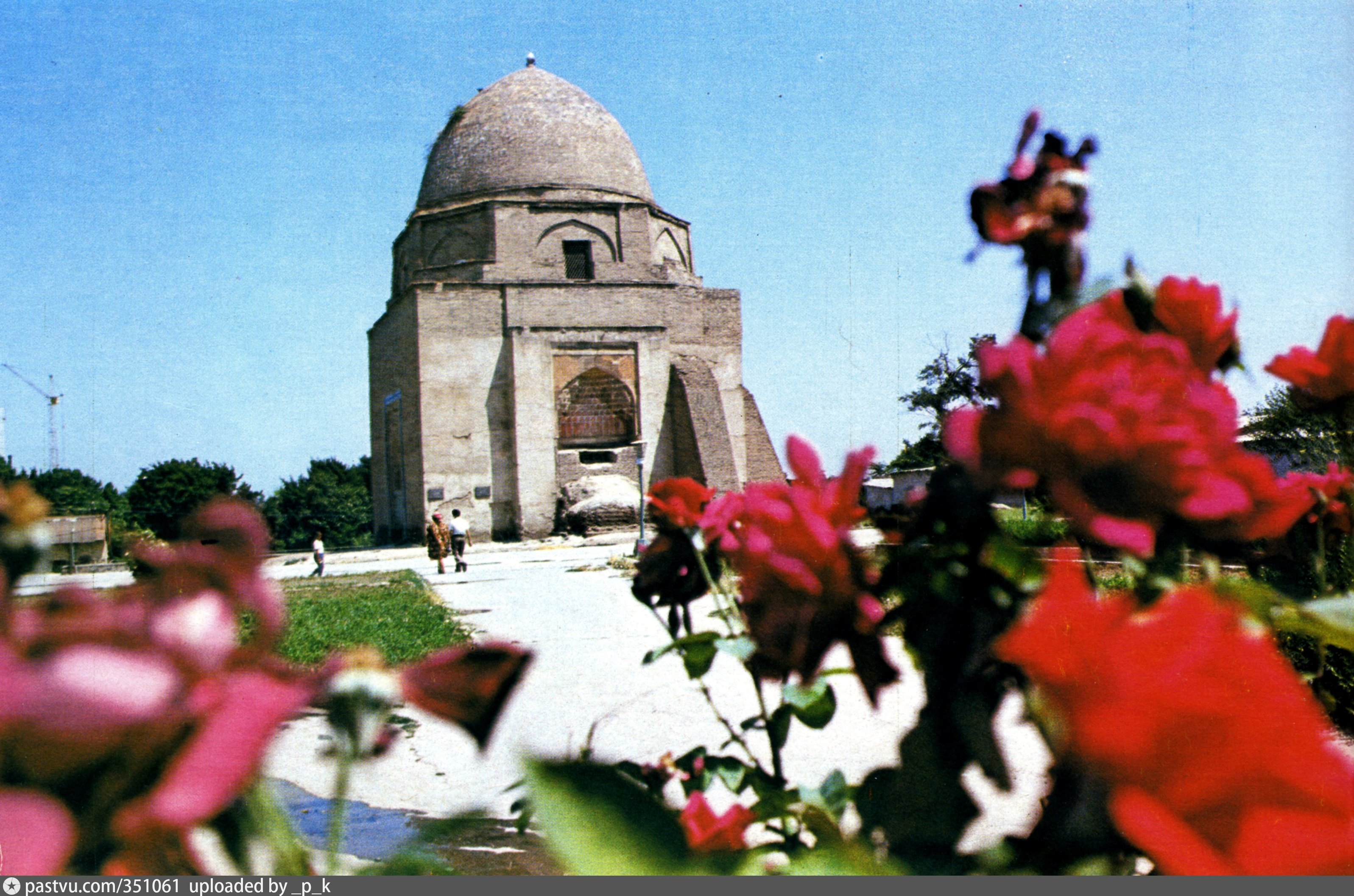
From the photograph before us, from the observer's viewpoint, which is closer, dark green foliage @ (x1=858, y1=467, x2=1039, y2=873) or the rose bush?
the rose bush

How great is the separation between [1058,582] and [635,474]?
20.0 metres

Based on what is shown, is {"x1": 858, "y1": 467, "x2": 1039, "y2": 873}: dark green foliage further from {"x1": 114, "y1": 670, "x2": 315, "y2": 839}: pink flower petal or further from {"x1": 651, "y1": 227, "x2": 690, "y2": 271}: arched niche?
{"x1": 651, "y1": 227, "x2": 690, "y2": 271}: arched niche

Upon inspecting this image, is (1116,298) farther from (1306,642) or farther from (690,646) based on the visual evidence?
(1306,642)

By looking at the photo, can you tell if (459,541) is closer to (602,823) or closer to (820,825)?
(820,825)

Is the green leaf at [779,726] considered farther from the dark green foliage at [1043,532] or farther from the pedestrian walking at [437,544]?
the pedestrian walking at [437,544]

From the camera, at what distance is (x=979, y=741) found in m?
0.55

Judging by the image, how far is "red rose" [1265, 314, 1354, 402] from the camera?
31.3 inches

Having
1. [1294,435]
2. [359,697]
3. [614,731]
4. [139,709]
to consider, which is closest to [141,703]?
[139,709]

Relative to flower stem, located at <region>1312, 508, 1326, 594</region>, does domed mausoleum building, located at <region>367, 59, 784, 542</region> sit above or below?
above

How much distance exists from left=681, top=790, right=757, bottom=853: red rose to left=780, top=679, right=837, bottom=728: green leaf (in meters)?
0.10

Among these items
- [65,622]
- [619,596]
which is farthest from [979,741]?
[619,596]

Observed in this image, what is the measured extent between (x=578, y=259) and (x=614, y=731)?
62.3ft

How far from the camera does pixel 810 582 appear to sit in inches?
24.1

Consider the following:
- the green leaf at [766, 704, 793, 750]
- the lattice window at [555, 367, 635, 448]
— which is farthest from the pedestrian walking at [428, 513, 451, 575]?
the green leaf at [766, 704, 793, 750]
